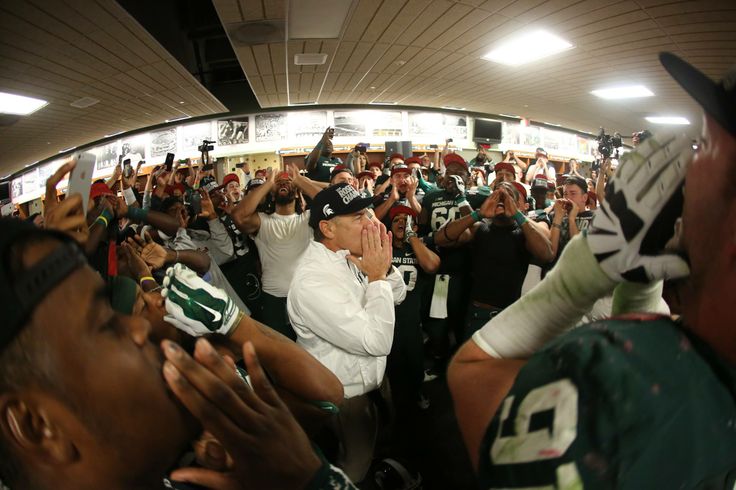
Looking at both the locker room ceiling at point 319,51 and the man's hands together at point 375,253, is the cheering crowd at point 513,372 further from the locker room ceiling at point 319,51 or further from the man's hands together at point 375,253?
the locker room ceiling at point 319,51

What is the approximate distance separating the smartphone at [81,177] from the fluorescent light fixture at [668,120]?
15.9m

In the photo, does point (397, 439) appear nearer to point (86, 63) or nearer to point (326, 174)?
point (326, 174)

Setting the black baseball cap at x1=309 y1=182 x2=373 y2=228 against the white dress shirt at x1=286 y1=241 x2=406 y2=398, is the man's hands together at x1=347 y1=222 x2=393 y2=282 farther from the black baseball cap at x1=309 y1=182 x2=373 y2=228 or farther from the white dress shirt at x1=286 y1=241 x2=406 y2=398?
the black baseball cap at x1=309 y1=182 x2=373 y2=228

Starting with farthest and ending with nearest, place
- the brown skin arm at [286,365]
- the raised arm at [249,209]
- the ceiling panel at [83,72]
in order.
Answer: the ceiling panel at [83,72] < the raised arm at [249,209] < the brown skin arm at [286,365]

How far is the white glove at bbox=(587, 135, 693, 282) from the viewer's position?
0.54m

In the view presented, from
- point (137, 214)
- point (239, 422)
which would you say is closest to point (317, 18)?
point (137, 214)

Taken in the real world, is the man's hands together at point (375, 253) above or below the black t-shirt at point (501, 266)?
above

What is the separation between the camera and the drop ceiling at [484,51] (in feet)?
15.9

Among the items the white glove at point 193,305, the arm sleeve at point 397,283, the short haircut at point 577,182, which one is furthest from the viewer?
the short haircut at point 577,182

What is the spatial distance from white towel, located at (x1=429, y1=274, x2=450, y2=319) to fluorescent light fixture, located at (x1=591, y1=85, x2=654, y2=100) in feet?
29.1

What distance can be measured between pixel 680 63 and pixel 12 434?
1.27m

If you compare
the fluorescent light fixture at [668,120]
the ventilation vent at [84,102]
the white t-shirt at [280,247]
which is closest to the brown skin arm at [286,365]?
the white t-shirt at [280,247]

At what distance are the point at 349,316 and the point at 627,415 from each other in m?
1.25

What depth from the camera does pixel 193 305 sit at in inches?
39.7
